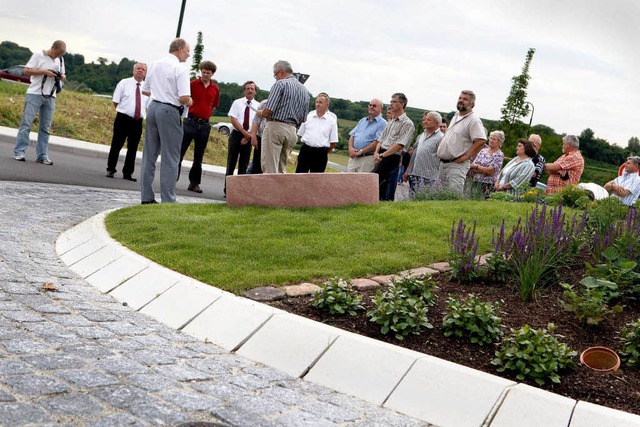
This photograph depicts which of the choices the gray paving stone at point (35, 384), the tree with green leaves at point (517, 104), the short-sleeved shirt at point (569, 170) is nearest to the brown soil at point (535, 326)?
the gray paving stone at point (35, 384)

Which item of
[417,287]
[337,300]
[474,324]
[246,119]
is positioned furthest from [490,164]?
[474,324]

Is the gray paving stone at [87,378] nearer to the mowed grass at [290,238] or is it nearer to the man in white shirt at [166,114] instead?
the mowed grass at [290,238]

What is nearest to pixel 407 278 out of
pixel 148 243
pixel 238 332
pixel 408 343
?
pixel 408 343

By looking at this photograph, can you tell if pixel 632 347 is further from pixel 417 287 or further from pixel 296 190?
pixel 296 190

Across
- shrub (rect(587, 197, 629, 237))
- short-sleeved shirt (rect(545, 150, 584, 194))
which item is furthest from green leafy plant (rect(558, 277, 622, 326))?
short-sleeved shirt (rect(545, 150, 584, 194))

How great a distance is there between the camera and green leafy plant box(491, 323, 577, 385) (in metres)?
4.72

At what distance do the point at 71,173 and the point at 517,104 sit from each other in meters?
36.7

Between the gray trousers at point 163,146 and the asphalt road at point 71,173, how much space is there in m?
1.80

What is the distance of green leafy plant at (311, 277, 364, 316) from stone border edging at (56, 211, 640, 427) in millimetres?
321

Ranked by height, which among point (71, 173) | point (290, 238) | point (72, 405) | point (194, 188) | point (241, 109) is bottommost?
point (71, 173)

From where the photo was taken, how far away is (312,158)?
1335 cm

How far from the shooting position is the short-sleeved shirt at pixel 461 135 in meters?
11.8

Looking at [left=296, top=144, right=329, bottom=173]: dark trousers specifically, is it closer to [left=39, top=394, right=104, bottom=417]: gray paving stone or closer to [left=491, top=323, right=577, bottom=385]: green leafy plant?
[left=491, top=323, right=577, bottom=385]: green leafy plant

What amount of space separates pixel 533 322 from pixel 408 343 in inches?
41.4
